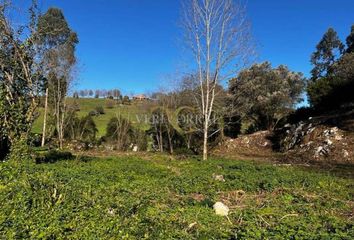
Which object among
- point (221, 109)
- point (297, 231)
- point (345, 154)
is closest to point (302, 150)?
point (345, 154)

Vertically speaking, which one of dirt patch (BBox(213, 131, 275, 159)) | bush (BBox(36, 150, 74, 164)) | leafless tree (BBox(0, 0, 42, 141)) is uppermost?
leafless tree (BBox(0, 0, 42, 141))

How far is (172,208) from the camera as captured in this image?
20.2 ft

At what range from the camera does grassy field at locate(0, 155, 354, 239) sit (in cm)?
430

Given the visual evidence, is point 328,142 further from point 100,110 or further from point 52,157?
point 100,110

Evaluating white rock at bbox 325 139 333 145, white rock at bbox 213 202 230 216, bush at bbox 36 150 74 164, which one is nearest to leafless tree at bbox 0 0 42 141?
bush at bbox 36 150 74 164

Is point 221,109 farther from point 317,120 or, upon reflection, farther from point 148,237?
point 148,237

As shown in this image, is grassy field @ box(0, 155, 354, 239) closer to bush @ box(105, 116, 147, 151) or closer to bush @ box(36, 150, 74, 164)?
bush @ box(36, 150, 74, 164)

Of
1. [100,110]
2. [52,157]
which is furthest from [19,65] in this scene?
[100,110]

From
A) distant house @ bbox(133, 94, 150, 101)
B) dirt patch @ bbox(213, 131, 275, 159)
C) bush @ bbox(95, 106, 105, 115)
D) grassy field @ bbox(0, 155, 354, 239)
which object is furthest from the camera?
bush @ bbox(95, 106, 105, 115)

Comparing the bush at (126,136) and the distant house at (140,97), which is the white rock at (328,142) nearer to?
the bush at (126,136)

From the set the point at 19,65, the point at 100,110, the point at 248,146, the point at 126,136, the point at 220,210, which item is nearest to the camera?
the point at 220,210

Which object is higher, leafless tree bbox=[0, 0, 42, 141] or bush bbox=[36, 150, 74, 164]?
leafless tree bbox=[0, 0, 42, 141]

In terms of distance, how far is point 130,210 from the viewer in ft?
18.0

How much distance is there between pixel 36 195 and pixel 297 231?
4223 millimetres
